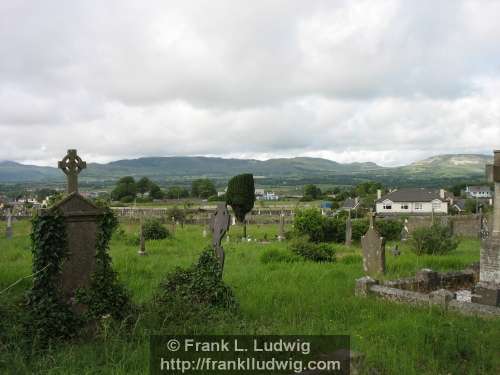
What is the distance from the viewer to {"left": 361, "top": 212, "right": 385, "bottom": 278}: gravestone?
12.2 metres

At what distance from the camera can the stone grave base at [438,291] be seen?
7.84 metres

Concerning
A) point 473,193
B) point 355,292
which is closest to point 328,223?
point 355,292

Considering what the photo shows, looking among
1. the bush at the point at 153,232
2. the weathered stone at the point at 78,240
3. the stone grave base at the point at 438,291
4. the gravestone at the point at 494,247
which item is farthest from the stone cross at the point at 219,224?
the bush at the point at 153,232

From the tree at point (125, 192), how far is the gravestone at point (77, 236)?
284ft

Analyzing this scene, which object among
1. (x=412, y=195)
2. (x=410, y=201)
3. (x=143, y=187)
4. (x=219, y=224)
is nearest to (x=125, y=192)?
(x=143, y=187)

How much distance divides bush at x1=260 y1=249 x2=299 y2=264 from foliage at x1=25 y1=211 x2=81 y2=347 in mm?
8706

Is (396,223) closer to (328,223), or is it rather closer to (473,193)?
(328,223)

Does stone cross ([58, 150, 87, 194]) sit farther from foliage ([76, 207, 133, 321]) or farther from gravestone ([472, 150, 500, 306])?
gravestone ([472, 150, 500, 306])

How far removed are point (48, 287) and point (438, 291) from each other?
276 inches

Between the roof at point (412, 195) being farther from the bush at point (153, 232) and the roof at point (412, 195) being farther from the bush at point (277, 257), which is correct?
the bush at point (277, 257)

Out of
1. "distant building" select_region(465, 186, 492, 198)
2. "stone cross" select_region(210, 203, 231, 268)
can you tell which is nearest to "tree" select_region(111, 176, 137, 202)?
"distant building" select_region(465, 186, 492, 198)

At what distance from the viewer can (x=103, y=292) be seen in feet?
21.9

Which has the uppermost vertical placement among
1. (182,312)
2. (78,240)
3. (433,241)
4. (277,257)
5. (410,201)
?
(78,240)

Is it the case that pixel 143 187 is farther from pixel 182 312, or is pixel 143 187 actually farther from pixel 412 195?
pixel 182 312
